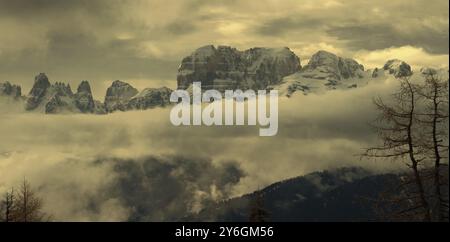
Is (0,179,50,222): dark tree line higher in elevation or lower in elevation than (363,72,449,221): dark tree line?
lower

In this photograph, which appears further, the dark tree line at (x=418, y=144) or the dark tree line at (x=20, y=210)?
the dark tree line at (x=20, y=210)

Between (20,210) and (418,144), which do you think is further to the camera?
(20,210)

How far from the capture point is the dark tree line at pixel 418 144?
119ft

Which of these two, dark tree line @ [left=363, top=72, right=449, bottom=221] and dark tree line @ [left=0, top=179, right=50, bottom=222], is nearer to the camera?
dark tree line @ [left=363, top=72, right=449, bottom=221]

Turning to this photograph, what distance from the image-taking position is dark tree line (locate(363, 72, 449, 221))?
36250 millimetres

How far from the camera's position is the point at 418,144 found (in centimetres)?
3728

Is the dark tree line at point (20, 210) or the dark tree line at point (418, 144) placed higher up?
the dark tree line at point (418, 144)

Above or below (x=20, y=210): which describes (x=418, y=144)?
above
